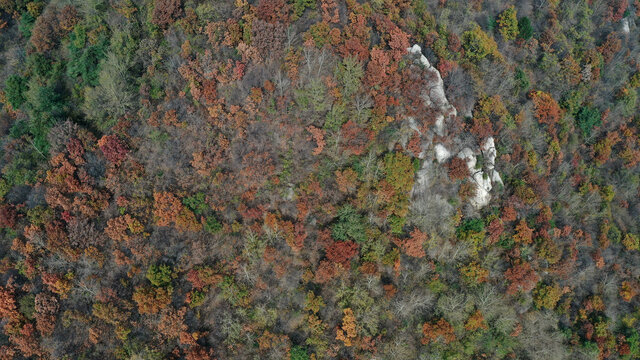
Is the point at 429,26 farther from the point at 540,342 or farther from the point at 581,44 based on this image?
the point at 540,342

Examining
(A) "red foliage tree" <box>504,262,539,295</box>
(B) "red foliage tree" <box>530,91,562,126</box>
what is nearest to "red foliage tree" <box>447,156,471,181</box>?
(A) "red foliage tree" <box>504,262,539,295</box>

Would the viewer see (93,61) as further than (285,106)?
Yes

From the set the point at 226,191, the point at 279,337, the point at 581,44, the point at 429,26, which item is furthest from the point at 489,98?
the point at 279,337

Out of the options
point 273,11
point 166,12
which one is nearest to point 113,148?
point 166,12

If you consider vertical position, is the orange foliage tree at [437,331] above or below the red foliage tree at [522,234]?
below

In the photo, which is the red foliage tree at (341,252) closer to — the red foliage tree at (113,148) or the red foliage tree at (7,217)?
the red foliage tree at (113,148)

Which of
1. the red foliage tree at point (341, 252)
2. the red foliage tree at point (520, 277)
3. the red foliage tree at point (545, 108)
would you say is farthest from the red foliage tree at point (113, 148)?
the red foliage tree at point (545, 108)

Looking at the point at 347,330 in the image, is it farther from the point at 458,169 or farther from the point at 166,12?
the point at 166,12

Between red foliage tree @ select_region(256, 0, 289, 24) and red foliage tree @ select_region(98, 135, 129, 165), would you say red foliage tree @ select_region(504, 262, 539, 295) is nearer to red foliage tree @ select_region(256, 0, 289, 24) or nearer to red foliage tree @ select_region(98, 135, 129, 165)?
red foliage tree @ select_region(256, 0, 289, 24)

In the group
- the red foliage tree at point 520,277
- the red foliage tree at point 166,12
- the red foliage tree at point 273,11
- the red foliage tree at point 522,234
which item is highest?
the red foliage tree at point 273,11
